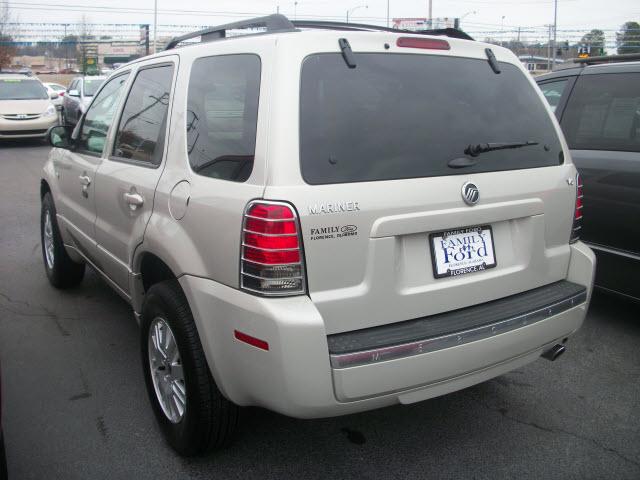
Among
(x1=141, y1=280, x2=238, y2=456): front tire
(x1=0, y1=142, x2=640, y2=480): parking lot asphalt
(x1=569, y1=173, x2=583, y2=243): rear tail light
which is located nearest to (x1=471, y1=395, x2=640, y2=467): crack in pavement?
(x1=0, y1=142, x2=640, y2=480): parking lot asphalt

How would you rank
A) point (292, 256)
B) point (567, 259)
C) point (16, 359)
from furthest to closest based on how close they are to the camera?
1. point (16, 359)
2. point (567, 259)
3. point (292, 256)

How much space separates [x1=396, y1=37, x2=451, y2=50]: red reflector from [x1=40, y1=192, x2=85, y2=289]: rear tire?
134 inches

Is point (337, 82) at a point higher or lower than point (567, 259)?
higher

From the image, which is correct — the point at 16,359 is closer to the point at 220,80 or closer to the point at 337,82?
the point at 220,80

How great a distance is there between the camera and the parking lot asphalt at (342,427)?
2881 millimetres

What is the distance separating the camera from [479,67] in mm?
2986

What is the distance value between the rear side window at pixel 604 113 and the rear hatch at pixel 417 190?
170 cm

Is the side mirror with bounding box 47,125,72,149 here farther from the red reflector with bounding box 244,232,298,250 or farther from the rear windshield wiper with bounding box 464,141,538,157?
the rear windshield wiper with bounding box 464,141,538,157

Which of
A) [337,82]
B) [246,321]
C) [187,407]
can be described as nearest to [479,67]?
[337,82]

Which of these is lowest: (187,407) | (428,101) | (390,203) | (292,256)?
(187,407)

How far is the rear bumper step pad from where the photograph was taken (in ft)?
7.83

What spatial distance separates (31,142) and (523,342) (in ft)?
58.2

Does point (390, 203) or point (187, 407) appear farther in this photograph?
point (187, 407)

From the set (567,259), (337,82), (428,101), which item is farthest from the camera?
(567,259)
